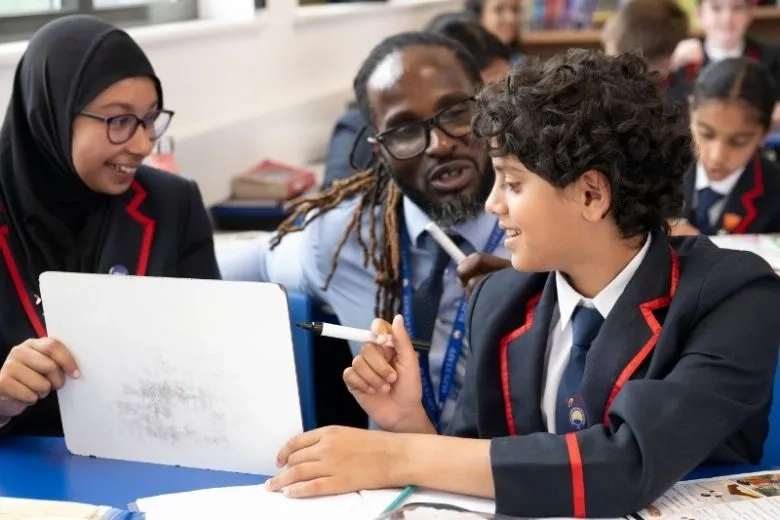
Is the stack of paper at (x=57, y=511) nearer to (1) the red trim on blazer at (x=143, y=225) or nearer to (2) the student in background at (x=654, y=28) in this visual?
(1) the red trim on blazer at (x=143, y=225)

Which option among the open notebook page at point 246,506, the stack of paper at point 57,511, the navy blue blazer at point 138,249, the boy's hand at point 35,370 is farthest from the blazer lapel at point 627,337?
the navy blue blazer at point 138,249

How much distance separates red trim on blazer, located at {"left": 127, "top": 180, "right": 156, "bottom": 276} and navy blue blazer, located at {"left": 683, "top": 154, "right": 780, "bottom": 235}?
1.60 metres

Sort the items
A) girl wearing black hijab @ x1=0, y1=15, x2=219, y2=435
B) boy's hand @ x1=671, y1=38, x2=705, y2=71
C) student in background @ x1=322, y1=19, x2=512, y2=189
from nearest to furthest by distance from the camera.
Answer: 1. girl wearing black hijab @ x1=0, y1=15, x2=219, y2=435
2. student in background @ x1=322, y1=19, x2=512, y2=189
3. boy's hand @ x1=671, y1=38, x2=705, y2=71

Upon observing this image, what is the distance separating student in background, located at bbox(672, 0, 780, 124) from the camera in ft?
16.8

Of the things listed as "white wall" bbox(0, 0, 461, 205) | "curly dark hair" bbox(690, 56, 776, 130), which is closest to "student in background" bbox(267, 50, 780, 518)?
"white wall" bbox(0, 0, 461, 205)

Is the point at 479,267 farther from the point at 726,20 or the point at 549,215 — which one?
the point at 726,20

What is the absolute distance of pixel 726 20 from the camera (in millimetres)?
5270

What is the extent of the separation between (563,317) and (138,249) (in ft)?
2.92

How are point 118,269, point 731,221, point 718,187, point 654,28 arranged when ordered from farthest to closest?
point 654,28, point 718,187, point 731,221, point 118,269

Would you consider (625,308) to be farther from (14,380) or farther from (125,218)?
(125,218)

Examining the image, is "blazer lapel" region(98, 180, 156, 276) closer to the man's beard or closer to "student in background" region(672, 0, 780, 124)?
the man's beard

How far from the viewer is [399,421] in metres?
1.49

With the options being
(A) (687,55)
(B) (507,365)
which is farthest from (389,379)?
(A) (687,55)

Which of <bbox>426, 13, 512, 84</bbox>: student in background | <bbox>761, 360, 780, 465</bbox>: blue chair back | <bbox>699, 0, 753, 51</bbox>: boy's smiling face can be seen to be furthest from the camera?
<bbox>699, 0, 753, 51</bbox>: boy's smiling face
